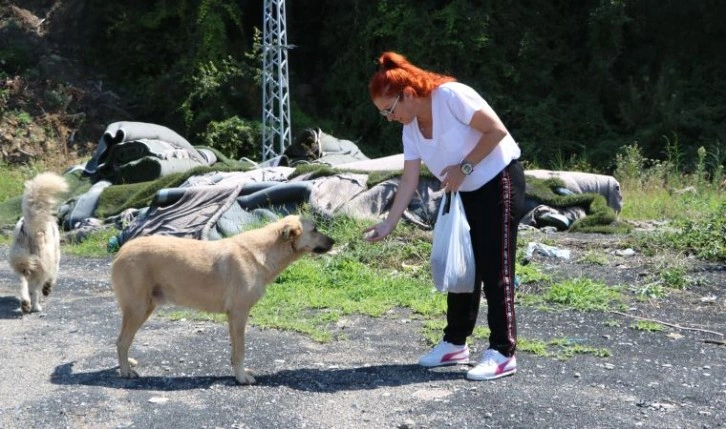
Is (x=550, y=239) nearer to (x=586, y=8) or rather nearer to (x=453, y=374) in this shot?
(x=453, y=374)

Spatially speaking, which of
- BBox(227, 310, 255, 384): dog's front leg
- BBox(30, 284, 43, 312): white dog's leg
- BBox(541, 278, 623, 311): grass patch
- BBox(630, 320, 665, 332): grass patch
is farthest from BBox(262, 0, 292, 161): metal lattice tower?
BBox(227, 310, 255, 384): dog's front leg

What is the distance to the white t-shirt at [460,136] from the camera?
204 inches

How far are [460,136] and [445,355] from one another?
1.42 m

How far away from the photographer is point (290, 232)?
5.75 meters

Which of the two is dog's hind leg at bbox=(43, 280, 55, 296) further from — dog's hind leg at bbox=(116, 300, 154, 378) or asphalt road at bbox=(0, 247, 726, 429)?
dog's hind leg at bbox=(116, 300, 154, 378)

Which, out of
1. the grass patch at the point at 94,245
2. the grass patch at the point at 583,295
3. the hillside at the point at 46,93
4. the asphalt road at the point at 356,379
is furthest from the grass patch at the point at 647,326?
the hillside at the point at 46,93

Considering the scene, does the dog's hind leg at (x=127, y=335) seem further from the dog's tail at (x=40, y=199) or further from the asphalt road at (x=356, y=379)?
the dog's tail at (x=40, y=199)

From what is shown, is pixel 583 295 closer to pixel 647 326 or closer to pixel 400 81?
pixel 647 326

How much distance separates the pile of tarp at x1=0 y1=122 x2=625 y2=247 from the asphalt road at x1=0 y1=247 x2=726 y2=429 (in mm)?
3352

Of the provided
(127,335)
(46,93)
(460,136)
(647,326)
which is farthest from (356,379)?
(46,93)

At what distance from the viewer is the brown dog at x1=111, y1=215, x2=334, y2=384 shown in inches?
222

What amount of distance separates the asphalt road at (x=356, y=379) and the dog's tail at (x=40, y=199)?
0.96 metres

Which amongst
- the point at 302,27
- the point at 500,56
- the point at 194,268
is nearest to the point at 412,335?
the point at 194,268

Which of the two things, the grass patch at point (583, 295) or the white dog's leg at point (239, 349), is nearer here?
the white dog's leg at point (239, 349)
